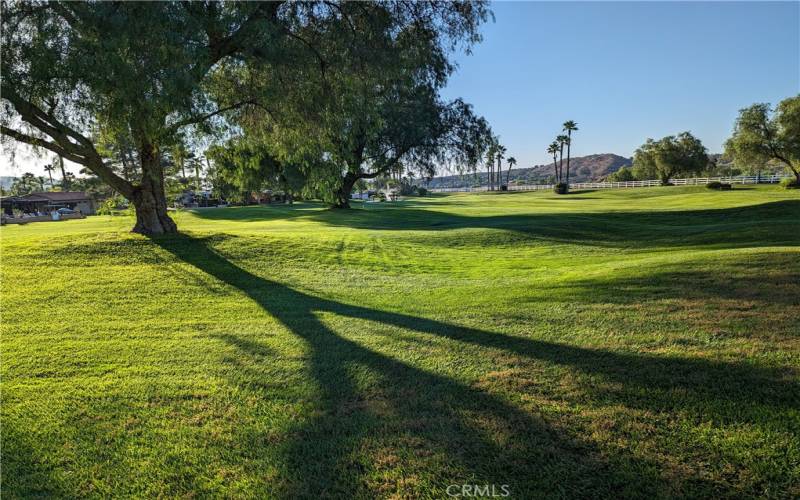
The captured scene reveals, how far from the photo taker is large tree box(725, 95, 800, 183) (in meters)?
47.2

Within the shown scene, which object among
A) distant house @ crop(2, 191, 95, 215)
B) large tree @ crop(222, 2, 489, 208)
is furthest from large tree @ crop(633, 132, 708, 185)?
distant house @ crop(2, 191, 95, 215)

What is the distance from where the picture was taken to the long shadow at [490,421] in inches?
115

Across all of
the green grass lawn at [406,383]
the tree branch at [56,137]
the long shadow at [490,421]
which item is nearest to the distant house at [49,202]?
the tree branch at [56,137]

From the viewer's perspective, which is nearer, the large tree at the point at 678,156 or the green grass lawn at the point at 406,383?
the green grass lawn at the point at 406,383

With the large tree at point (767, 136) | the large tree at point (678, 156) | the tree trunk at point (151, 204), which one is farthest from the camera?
the large tree at point (678, 156)

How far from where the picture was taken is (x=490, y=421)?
357 centimetres

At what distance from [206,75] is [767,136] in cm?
6140

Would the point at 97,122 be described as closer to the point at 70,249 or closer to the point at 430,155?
the point at 70,249

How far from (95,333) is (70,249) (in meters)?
6.23

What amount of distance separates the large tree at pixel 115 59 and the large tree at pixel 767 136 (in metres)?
59.4

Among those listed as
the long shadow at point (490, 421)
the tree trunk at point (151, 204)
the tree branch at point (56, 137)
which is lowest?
the long shadow at point (490, 421)

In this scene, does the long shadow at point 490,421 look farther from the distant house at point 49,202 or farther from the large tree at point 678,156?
the large tree at point 678,156

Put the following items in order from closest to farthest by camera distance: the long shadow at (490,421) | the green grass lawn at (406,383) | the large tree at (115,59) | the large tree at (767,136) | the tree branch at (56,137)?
1. the long shadow at (490,421)
2. the green grass lawn at (406,383)
3. the large tree at (115,59)
4. the tree branch at (56,137)
5. the large tree at (767,136)

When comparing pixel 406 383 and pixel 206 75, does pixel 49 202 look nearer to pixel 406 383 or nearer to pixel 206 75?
pixel 206 75
